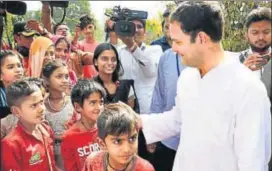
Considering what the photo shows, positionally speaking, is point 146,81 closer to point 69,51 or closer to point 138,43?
point 138,43

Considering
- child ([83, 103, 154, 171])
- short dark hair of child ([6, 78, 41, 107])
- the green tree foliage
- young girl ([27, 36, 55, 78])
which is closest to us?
child ([83, 103, 154, 171])

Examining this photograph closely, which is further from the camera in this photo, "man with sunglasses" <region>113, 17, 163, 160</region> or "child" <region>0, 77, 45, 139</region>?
"man with sunglasses" <region>113, 17, 163, 160</region>

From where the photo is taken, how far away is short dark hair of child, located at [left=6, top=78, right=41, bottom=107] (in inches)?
63.1

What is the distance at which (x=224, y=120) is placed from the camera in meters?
1.40

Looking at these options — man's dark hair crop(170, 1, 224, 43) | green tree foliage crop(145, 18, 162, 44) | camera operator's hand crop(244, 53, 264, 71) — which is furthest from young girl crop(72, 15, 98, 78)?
camera operator's hand crop(244, 53, 264, 71)

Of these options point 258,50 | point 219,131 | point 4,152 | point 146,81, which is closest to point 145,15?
point 146,81

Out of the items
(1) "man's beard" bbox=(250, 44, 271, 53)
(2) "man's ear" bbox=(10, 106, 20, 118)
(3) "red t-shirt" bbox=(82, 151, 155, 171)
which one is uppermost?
(1) "man's beard" bbox=(250, 44, 271, 53)

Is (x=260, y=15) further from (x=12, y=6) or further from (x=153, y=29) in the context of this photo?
(x=12, y=6)

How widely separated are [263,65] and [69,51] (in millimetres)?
764

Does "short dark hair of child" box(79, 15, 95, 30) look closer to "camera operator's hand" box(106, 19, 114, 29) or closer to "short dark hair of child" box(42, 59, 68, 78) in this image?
"camera operator's hand" box(106, 19, 114, 29)

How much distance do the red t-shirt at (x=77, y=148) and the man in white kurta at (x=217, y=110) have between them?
349mm

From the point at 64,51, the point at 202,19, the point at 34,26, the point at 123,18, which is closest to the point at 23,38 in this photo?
the point at 34,26

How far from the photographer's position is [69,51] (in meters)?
1.80

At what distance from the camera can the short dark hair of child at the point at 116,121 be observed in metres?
1.51
